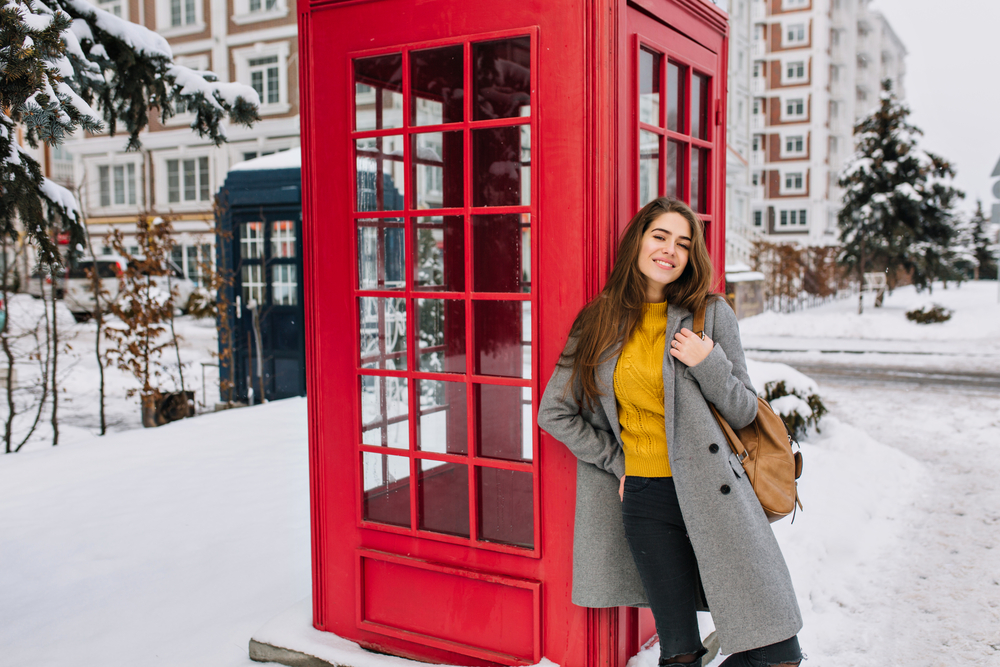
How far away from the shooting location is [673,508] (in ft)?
7.78

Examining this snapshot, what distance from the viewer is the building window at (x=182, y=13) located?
93.4ft

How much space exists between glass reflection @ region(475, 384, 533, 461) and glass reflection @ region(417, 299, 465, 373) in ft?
0.53

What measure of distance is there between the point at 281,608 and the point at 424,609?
104 cm

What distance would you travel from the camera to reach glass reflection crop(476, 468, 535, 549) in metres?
2.85

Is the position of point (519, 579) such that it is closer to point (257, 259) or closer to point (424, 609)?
point (424, 609)

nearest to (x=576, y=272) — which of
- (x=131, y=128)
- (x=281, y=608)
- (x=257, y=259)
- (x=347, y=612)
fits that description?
(x=347, y=612)

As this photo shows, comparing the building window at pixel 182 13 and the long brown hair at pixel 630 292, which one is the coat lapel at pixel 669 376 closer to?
the long brown hair at pixel 630 292

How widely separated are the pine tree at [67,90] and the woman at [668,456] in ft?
7.46

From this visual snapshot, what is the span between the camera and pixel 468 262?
9.52ft

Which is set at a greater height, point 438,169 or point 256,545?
point 438,169

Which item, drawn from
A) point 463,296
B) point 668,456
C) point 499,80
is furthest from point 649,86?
point 668,456

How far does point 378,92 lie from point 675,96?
1.15 metres

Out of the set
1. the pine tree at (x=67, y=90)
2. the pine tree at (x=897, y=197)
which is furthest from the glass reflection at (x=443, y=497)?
the pine tree at (x=897, y=197)

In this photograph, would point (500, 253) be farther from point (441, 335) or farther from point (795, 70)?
point (795, 70)
